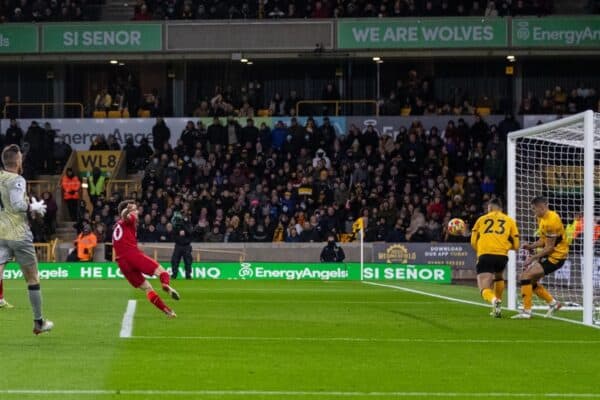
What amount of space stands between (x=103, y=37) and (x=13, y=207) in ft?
102

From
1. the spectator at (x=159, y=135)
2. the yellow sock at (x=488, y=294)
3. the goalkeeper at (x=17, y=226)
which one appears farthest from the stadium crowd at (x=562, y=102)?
the goalkeeper at (x=17, y=226)

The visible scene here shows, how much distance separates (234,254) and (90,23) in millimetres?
11679

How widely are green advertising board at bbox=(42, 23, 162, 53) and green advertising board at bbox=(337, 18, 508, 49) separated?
7281 millimetres

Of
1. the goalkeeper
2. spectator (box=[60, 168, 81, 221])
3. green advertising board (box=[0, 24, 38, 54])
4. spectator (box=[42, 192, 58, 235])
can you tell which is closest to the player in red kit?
the goalkeeper

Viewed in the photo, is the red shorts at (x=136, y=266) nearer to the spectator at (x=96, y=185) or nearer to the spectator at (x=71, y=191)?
the spectator at (x=71, y=191)

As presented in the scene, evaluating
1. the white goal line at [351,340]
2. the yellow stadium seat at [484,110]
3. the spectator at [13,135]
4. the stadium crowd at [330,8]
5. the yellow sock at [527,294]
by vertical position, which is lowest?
the white goal line at [351,340]

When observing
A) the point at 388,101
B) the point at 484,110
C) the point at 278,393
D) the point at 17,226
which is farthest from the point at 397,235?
the point at 278,393

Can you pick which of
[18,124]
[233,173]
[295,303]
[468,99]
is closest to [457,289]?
[295,303]

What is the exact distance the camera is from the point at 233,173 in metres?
41.1

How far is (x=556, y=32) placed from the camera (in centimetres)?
4281

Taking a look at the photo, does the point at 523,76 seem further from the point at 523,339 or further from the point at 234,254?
the point at 523,339

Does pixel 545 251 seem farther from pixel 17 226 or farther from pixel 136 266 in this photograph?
pixel 17 226

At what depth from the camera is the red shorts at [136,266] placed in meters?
18.5

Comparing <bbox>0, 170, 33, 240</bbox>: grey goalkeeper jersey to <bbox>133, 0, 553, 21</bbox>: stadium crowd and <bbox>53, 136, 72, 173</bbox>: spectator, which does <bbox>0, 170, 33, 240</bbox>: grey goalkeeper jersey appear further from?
<bbox>133, 0, 553, 21</bbox>: stadium crowd
